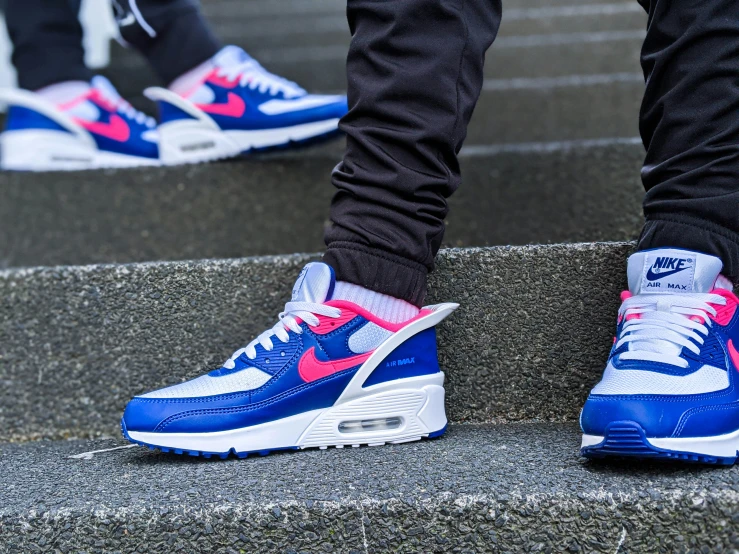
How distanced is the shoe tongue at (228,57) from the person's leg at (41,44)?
0.94ft

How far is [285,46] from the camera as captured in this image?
2.83 meters

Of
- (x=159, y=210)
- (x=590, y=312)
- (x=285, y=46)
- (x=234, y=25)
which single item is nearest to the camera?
(x=590, y=312)

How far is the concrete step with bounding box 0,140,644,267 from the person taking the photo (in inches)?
52.2

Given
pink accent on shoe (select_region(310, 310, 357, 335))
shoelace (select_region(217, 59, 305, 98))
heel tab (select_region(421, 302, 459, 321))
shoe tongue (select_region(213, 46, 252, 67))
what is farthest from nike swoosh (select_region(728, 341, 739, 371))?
shoe tongue (select_region(213, 46, 252, 67))

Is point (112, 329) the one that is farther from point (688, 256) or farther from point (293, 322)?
point (688, 256)

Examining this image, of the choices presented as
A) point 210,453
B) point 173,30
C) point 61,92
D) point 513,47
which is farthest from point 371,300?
point 513,47

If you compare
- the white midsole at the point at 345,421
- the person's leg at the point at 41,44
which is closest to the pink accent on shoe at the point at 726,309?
the white midsole at the point at 345,421

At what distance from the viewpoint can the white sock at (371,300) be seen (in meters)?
0.88

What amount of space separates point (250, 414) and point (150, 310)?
0.96 feet

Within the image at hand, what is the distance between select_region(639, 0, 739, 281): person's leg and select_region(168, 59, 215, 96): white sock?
32.8 inches

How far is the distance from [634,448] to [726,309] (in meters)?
0.21

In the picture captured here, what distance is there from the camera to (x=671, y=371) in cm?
76

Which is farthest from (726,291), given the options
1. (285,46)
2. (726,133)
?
(285,46)

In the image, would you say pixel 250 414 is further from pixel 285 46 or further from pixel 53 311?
pixel 285 46
